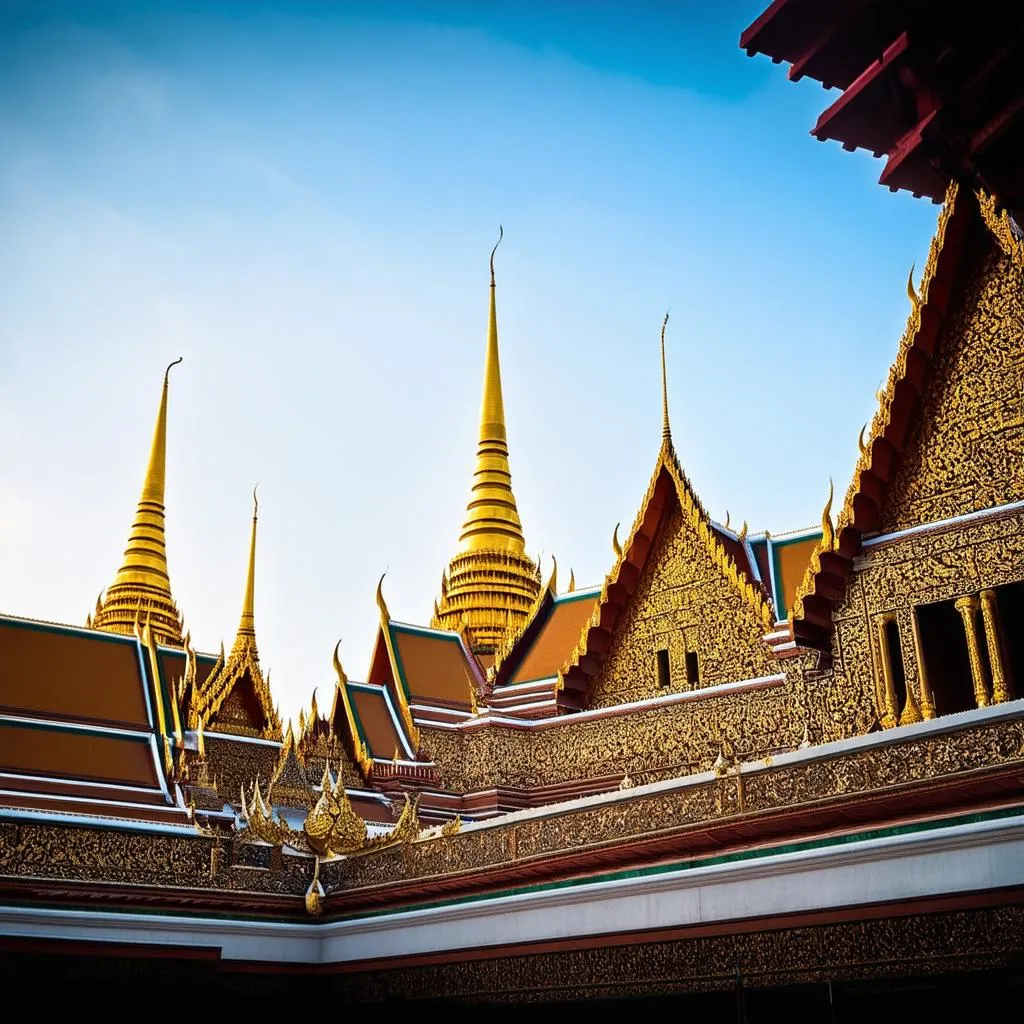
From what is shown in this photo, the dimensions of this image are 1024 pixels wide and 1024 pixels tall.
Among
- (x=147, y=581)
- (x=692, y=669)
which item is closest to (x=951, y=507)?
(x=692, y=669)

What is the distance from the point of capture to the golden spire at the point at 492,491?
21.0 meters

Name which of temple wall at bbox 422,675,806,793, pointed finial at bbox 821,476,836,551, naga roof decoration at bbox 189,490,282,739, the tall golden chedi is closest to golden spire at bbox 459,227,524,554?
the tall golden chedi

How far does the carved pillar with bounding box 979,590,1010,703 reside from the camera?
7984mm

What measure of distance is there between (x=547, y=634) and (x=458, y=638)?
2.27m

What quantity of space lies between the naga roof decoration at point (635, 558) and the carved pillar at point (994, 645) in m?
3.38

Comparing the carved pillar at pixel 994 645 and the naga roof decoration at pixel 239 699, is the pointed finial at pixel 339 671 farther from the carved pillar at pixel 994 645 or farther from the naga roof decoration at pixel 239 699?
the carved pillar at pixel 994 645

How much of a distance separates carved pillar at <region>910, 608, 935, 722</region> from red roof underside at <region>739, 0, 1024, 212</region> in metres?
3.12

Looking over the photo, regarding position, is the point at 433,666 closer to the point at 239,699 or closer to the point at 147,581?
the point at 239,699

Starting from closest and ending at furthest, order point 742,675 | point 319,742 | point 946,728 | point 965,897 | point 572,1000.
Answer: point 965,897 → point 946,728 → point 572,1000 → point 742,675 → point 319,742

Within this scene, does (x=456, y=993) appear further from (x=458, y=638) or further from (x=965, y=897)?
(x=458, y=638)

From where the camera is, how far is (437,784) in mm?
12719

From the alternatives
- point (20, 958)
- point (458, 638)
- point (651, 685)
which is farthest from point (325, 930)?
point (458, 638)

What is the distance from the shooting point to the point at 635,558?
12.1 metres

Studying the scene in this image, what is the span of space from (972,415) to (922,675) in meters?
1.74
